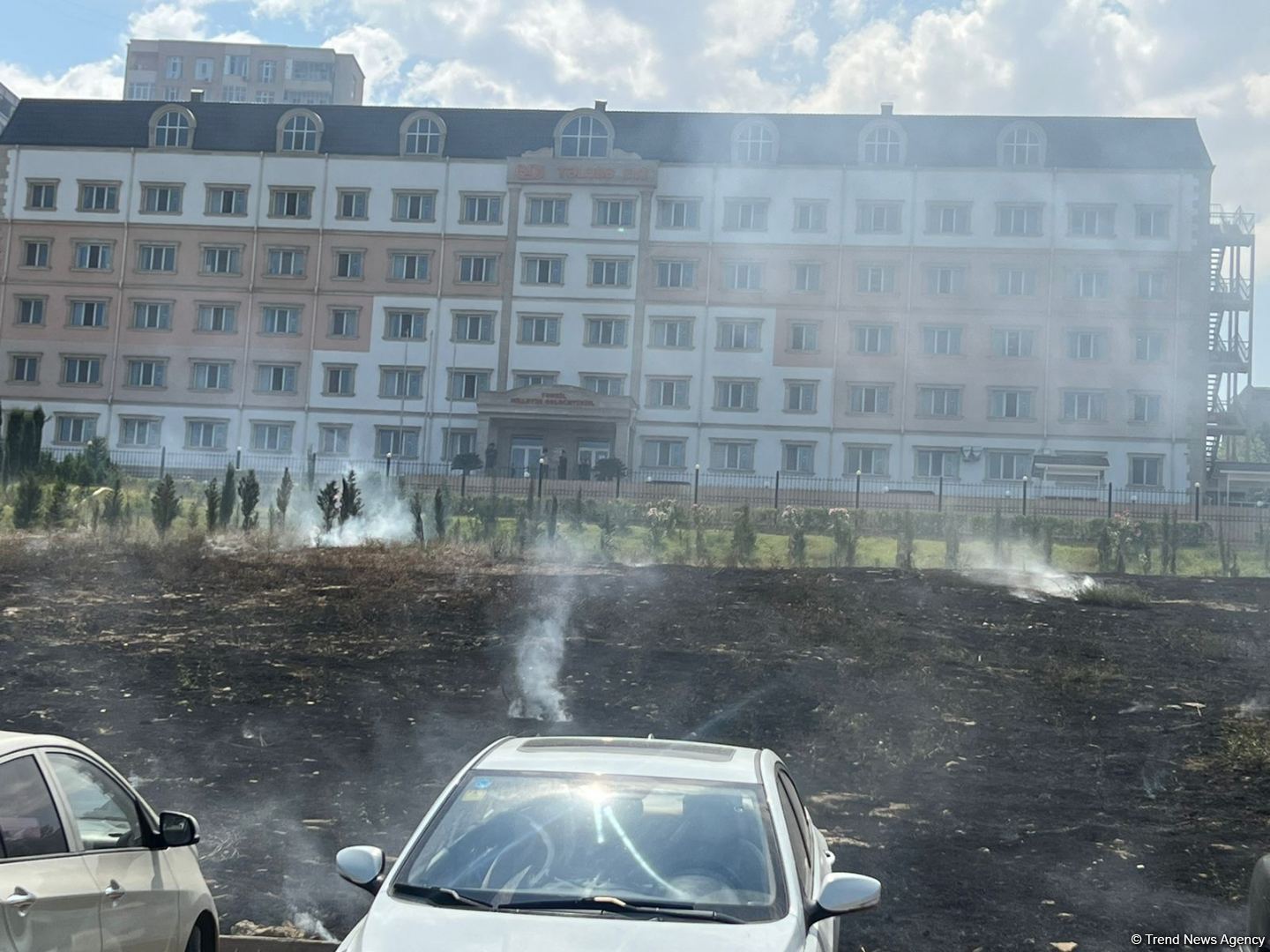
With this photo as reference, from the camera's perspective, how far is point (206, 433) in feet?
178

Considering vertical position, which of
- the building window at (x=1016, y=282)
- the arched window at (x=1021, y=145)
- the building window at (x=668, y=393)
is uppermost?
the arched window at (x=1021, y=145)

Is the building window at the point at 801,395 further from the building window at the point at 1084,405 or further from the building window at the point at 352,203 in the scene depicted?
the building window at the point at 352,203

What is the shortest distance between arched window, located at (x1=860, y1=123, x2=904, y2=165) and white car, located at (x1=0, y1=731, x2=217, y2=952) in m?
52.8

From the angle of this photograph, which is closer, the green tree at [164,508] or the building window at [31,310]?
the green tree at [164,508]

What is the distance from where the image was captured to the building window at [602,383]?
53.7m

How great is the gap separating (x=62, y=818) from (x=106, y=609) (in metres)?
12.4

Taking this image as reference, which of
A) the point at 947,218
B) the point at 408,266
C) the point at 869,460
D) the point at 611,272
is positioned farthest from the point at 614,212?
the point at 869,460

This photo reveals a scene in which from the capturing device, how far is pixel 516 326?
54438 millimetres

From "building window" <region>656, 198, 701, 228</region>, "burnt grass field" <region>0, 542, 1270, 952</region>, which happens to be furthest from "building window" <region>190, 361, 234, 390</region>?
"burnt grass field" <region>0, 542, 1270, 952</region>

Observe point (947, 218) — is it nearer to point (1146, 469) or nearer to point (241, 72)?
point (1146, 469)

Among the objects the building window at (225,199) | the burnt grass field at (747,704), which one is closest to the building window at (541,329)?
the building window at (225,199)

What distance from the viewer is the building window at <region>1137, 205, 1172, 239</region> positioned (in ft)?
169

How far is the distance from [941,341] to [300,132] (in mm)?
29010

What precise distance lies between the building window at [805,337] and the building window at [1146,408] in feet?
40.6
